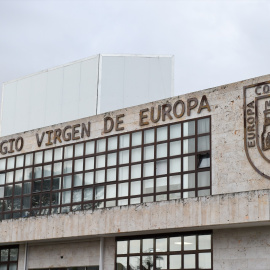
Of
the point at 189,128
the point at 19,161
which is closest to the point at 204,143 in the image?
the point at 189,128

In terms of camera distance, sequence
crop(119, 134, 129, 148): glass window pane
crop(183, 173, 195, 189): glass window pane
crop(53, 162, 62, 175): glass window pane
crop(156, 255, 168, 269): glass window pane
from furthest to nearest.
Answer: crop(53, 162, 62, 175): glass window pane → crop(119, 134, 129, 148): glass window pane → crop(183, 173, 195, 189): glass window pane → crop(156, 255, 168, 269): glass window pane

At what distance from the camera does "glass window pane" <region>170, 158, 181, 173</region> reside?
25.8 metres

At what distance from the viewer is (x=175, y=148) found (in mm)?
26141

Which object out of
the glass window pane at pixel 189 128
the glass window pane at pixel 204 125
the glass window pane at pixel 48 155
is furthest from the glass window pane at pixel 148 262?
the glass window pane at pixel 48 155

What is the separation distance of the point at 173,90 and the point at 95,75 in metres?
5.72

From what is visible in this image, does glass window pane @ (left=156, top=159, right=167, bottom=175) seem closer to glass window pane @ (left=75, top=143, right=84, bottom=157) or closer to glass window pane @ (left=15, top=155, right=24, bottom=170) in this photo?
glass window pane @ (left=75, top=143, right=84, bottom=157)

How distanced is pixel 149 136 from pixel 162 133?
2.14 ft

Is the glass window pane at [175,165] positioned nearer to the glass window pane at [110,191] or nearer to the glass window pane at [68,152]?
the glass window pane at [110,191]

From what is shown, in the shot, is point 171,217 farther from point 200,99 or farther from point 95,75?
point 95,75

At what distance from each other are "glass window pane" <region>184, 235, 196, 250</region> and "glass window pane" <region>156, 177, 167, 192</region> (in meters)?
2.22

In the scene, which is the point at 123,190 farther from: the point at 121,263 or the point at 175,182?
→ the point at 121,263

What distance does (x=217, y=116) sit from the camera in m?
25.1

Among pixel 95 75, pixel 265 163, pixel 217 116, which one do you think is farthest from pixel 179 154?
pixel 95 75

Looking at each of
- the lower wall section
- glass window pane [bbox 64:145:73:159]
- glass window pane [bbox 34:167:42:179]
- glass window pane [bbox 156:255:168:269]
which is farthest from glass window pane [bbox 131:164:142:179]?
glass window pane [bbox 34:167:42:179]
